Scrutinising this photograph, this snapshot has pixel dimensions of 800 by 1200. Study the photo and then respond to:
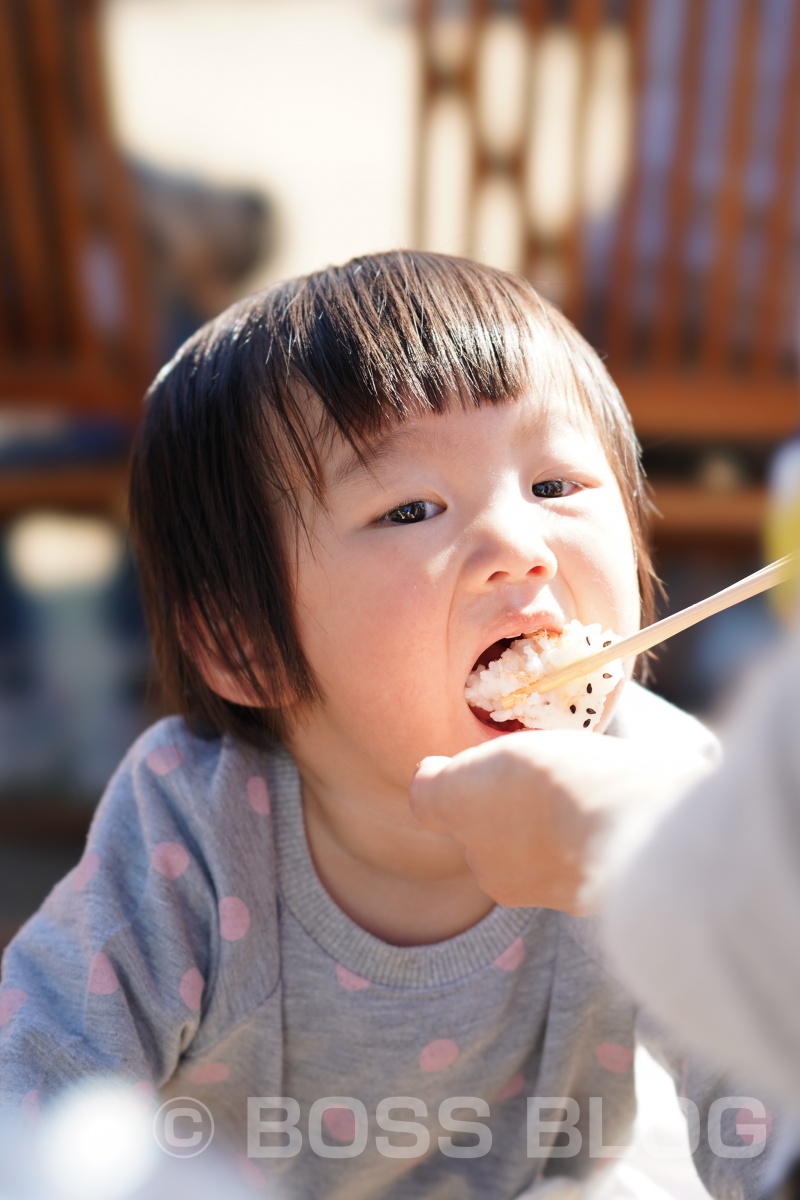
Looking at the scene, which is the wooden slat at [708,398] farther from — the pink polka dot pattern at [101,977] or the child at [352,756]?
the pink polka dot pattern at [101,977]

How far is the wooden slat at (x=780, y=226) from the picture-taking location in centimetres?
192

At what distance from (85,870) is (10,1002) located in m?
0.11

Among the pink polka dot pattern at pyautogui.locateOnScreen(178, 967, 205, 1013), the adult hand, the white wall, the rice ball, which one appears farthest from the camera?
the white wall

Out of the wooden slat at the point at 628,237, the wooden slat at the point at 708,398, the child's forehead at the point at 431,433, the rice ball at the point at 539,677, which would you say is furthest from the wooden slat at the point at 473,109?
the rice ball at the point at 539,677

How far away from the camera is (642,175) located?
2.07 m

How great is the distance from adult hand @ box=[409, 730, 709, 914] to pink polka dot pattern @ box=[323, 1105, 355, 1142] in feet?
1.20

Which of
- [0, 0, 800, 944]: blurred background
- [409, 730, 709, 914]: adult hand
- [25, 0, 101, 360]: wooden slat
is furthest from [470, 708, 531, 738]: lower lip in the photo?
[25, 0, 101, 360]: wooden slat

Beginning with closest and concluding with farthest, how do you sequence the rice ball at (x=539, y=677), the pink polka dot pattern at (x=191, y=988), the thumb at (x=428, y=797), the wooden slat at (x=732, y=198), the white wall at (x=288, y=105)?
the thumb at (x=428, y=797), the rice ball at (x=539, y=677), the pink polka dot pattern at (x=191, y=988), the wooden slat at (x=732, y=198), the white wall at (x=288, y=105)

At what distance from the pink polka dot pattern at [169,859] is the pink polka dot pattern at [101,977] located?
0.26 ft

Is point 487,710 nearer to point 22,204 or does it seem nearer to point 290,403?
point 290,403

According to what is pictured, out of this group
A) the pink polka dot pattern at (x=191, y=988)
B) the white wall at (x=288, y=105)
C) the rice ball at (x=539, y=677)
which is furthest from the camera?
the white wall at (x=288, y=105)

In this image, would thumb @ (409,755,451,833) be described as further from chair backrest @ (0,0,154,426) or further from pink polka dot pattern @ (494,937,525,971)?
chair backrest @ (0,0,154,426)

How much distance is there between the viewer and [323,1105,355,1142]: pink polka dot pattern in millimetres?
930

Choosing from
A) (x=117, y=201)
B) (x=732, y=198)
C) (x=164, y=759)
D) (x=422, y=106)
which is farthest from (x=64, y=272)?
(x=164, y=759)
